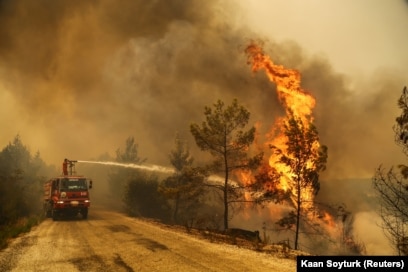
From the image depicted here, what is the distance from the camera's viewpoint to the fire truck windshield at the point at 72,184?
25203 millimetres

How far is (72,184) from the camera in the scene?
25.5 metres

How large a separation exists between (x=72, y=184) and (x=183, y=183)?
12338mm

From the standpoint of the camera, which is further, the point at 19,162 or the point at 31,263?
the point at 19,162

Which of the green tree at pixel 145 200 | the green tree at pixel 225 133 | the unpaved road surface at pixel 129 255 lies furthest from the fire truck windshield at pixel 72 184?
the green tree at pixel 145 200

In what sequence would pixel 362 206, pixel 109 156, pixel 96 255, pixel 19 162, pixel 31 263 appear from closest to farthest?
pixel 31 263 < pixel 96 255 < pixel 362 206 < pixel 19 162 < pixel 109 156

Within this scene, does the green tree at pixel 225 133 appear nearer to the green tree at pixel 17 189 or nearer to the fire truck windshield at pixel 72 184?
the fire truck windshield at pixel 72 184

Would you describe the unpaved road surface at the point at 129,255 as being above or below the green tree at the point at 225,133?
below

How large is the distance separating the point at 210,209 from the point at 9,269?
39.9m

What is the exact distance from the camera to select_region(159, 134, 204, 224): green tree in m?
24.0

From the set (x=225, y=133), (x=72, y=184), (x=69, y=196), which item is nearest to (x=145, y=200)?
(x=72, y=184)

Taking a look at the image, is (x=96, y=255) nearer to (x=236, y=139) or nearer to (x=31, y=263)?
(x=31, y=263)

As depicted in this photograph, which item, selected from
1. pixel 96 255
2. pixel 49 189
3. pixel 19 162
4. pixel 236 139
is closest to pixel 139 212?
pixel 49 189

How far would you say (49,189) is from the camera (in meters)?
27.7

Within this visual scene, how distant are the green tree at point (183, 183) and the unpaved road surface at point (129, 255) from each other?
298 inches
